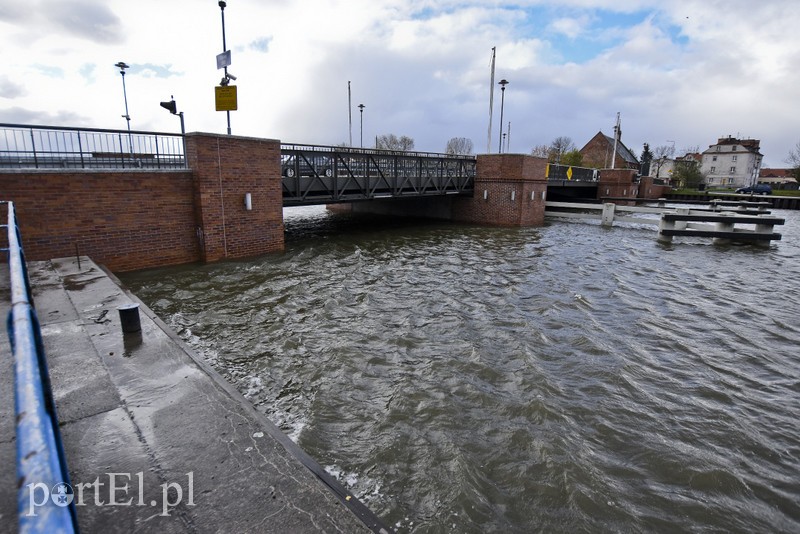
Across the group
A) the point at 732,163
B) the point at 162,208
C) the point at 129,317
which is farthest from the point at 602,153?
the point at 129,317

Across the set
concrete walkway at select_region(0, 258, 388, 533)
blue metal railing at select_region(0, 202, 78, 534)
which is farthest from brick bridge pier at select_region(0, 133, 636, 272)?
blue metal railing at select_region(0, 202, 78, 534)

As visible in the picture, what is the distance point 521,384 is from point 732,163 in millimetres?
109613

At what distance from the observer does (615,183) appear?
125 ft

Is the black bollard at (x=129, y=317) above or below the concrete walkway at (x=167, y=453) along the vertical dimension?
above

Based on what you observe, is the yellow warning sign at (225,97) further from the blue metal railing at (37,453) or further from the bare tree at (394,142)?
the bare tree at (394,142)

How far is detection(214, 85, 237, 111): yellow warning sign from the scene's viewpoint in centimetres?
1194

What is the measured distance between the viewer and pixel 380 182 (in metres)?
17.9

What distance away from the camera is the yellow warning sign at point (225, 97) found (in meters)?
11.9

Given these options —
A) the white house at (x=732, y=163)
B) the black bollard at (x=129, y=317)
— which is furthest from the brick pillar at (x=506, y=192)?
the white house at (x=732, y=163)

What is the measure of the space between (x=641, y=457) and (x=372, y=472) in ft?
8.70

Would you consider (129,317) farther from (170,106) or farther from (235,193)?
(170,106)

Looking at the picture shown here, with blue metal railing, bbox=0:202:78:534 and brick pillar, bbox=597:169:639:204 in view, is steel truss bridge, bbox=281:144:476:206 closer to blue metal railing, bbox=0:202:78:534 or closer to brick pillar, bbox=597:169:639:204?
blue metal railing, bbox=0:202:78:534

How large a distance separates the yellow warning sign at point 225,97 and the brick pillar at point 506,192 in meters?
14.1

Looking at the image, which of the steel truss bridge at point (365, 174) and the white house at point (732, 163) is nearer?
the steel truss bridge at point (365, 174)
